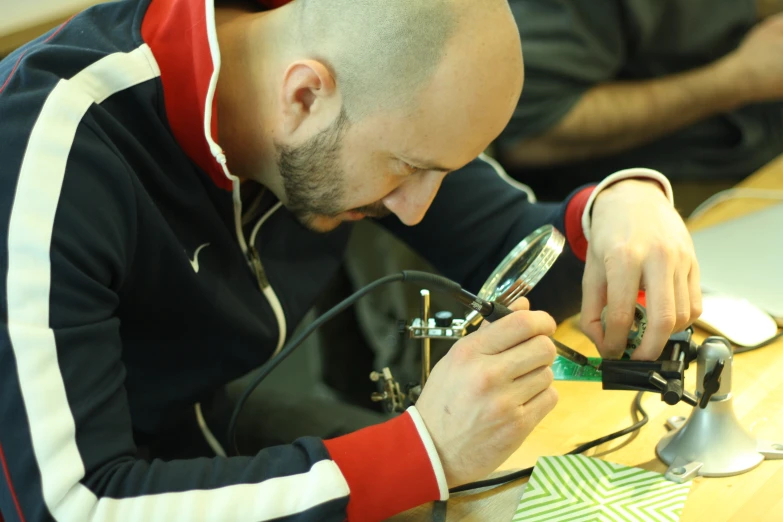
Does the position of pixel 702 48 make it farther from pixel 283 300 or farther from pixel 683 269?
pixel 283 300

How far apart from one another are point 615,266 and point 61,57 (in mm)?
639

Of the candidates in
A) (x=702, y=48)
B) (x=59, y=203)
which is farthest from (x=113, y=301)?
(x=702, y=48)

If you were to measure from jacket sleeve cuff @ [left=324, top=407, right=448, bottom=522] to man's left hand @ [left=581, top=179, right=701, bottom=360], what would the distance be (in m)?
0.27

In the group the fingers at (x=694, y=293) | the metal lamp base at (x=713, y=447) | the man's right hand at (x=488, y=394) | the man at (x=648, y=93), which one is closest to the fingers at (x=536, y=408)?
the man's right hand at (x=488, y=394)

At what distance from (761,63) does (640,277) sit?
3.31ft

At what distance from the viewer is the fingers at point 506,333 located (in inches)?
31.1

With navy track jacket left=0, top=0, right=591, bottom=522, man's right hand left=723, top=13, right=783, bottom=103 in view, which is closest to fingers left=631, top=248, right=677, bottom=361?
navy track jacket left=0, top=0, right=591, bottom=522

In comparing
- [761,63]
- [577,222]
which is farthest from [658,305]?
[761,63]

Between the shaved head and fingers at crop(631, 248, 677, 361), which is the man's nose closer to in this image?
the shaved head

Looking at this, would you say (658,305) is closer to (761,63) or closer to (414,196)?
(414,196)

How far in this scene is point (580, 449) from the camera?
0.86 metres

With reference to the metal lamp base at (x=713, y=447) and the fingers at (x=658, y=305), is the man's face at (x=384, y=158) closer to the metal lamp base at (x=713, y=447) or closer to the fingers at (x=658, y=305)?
the fingers at (x=658, y=305)

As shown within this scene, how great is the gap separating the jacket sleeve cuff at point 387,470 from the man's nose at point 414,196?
31cm

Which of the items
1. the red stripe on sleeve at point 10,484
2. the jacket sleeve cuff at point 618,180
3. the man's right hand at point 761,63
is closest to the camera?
the red stripe on sleeve at point 10,484
